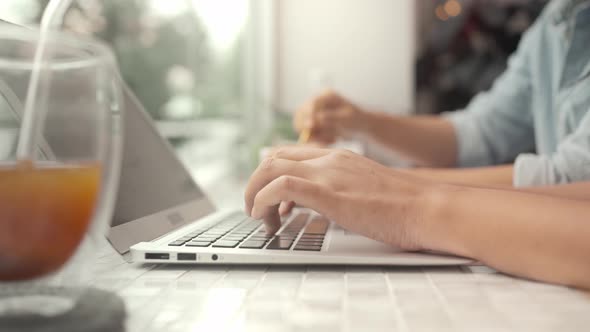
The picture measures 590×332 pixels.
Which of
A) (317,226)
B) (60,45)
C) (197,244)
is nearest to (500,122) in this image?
(317,226)

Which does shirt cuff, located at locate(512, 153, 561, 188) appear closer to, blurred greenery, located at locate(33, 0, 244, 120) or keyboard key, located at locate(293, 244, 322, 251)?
keyboard key, located at locate(293, 244, 322, 251)

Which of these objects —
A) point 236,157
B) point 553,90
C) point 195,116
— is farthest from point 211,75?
point 553,90

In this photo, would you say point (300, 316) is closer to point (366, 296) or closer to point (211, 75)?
point (366, 296)

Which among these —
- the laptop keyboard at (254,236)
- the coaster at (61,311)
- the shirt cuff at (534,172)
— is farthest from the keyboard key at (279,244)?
the shirt cuff at (534,172)

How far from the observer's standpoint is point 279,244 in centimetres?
60

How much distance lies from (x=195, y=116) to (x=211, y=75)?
238 mm

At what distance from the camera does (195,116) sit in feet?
6.35

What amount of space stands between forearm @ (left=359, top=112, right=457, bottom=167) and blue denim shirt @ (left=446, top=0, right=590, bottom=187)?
4cm

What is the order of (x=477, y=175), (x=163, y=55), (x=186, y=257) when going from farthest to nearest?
(x=163, y=55), (x=477, y=175), (x=186, y=257)

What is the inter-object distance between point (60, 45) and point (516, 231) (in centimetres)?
42

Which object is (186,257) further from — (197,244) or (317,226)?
(317,226)

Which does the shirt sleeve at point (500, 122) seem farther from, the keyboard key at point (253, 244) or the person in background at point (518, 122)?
the keyboard key at point (253, 244)

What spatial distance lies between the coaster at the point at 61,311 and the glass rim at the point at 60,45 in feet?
0.49

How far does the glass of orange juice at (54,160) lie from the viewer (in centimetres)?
34
